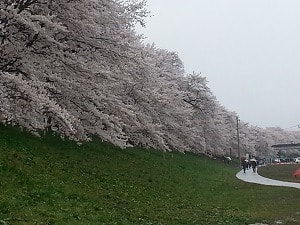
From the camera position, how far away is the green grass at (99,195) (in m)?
10.2

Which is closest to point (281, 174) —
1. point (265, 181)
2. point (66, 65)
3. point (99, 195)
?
point (265, 181)

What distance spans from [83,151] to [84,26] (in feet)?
19.1

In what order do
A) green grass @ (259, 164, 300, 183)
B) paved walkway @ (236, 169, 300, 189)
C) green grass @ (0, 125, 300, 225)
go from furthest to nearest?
green grass @ (259, 164, 300, 183) → paved walkway @ (236, 169, 300, 189) → green grass @ (0, 125, 300, 225)

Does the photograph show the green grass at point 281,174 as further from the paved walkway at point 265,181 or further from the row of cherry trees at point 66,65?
the row of cherry trees at point 66,65

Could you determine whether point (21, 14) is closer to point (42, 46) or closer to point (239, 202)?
point (42, 46)

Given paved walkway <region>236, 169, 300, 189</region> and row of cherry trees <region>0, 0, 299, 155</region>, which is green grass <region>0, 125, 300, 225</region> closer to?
row of cherry trees <region>0, 0, 299, 155</region>

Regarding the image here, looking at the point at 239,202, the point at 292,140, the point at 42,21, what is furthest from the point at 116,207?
the point at 292,140

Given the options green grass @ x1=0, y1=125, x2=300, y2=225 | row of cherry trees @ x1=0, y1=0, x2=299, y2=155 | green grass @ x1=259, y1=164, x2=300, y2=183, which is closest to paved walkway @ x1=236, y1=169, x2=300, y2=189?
green grass @ x1=259, y1=164, x2=300, y2=183

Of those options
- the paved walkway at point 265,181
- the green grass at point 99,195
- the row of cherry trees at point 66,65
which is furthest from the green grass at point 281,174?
the row of cherry trees at point 66,65

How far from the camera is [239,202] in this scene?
18.2 metres

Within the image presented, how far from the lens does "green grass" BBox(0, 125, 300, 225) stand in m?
10.2

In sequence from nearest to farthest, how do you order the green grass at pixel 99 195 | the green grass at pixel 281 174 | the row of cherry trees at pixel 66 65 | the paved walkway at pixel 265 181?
the green grass at pixel 99 195, the row of cherry trees at pixel 66 65, the paved walkway at pixel 265 181, the green grass at pixel 281 174

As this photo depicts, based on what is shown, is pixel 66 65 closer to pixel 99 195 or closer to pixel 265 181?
pixel 99 195

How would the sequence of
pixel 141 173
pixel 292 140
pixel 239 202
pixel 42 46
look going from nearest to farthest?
pixel 42 46
pixel 239 202
pixel 141 173
pixel 292 140
